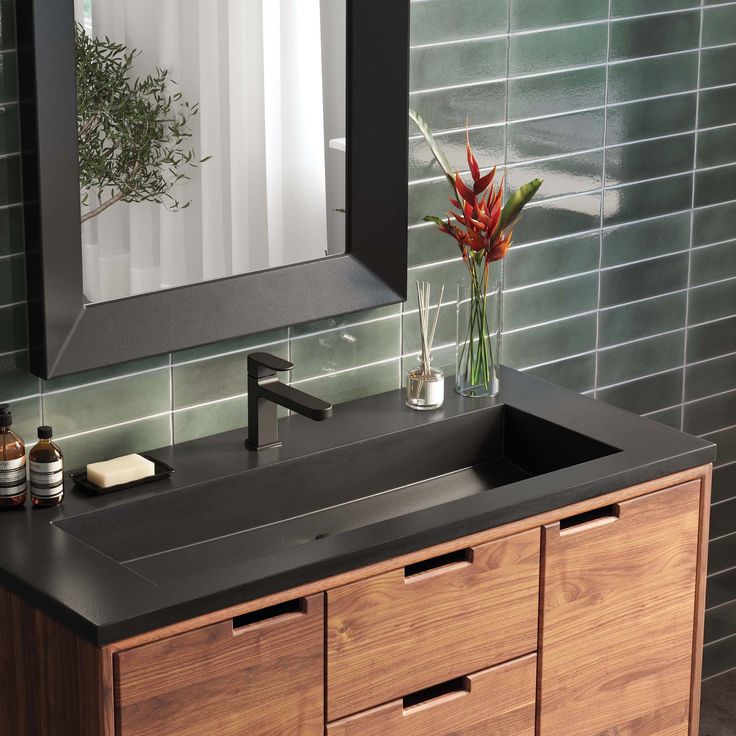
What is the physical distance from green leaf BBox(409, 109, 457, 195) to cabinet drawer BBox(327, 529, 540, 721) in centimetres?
70

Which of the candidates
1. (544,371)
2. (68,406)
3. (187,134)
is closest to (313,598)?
(68,406)

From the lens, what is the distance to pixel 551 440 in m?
2.62

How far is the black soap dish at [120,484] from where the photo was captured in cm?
229

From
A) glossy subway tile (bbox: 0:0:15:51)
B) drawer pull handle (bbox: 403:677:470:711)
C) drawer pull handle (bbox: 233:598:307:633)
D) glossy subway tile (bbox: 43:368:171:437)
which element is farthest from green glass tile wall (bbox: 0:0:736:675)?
drawer pull handle (bbox: 403:677:470:711)

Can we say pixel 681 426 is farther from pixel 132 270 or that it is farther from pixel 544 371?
pixel 132 270

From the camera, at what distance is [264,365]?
2.44 metres

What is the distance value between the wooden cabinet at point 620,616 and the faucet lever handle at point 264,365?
54 cm

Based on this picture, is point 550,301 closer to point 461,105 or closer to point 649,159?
point 649,159

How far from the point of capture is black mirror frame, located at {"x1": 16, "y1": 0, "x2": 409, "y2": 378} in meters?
2.16

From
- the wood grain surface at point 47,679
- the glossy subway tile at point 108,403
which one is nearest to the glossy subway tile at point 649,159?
the glossy subway tile at point 108,403

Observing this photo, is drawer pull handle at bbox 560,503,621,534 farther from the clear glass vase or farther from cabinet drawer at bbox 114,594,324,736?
cabinet drawer at bbox 114,594,324,736

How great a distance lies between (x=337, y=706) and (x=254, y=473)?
0.45 m

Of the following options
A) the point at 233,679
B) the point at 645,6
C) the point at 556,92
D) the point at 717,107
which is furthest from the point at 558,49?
the point at 233,679

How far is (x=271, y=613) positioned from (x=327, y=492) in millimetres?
444
